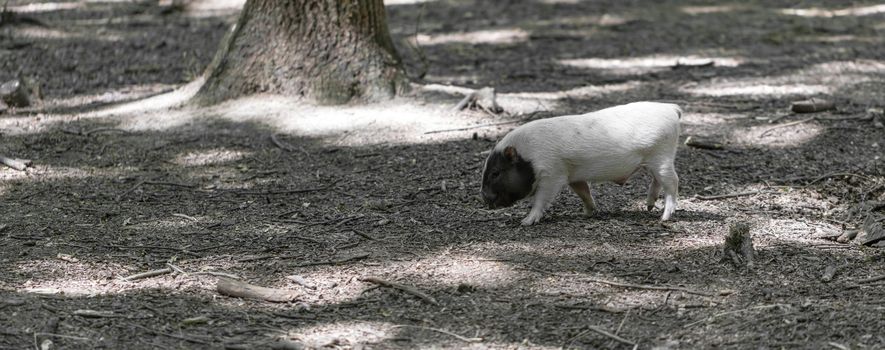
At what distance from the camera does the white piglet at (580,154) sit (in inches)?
215

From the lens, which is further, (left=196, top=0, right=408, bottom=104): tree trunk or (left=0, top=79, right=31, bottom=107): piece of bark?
(left=0, top=79, right=31, bottom=107): piece of bark

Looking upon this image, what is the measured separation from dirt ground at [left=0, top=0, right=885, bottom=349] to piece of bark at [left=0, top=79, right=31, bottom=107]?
0.11m

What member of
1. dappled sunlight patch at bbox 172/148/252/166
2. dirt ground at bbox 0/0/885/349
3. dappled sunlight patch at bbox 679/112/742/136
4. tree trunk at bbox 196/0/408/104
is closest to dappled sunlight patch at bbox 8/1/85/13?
dirt ground at bbox 0/0/885/349

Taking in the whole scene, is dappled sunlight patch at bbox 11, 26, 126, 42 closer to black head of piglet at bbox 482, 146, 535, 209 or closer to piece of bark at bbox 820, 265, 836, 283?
black head of piglet at bbox 482, 146, 535, 209

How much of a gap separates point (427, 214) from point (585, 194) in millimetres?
914

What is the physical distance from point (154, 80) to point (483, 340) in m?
6.38

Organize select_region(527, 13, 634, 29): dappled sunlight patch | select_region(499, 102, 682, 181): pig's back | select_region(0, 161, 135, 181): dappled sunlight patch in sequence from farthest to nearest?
1. select_region(527, 13, 634, 29): dappled sunlight patch
2. select_region(0, 161, 135, 181): dappled sunlight patch
3. select_region(499, 102, 682, 181): pig's back

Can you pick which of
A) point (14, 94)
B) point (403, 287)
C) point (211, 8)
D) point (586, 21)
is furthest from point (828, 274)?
point (211, 8)

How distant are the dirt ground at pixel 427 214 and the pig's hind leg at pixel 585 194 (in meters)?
0.13

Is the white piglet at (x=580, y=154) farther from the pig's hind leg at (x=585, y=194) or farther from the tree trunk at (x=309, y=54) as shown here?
the tree trunk at (x=309, y=54)

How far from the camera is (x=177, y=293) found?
4.75m

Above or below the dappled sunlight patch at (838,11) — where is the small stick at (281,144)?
above

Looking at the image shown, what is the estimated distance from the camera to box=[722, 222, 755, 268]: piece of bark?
4.91 metres

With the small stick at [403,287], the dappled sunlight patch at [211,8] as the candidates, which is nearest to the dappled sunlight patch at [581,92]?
the small stick at [403,287]
